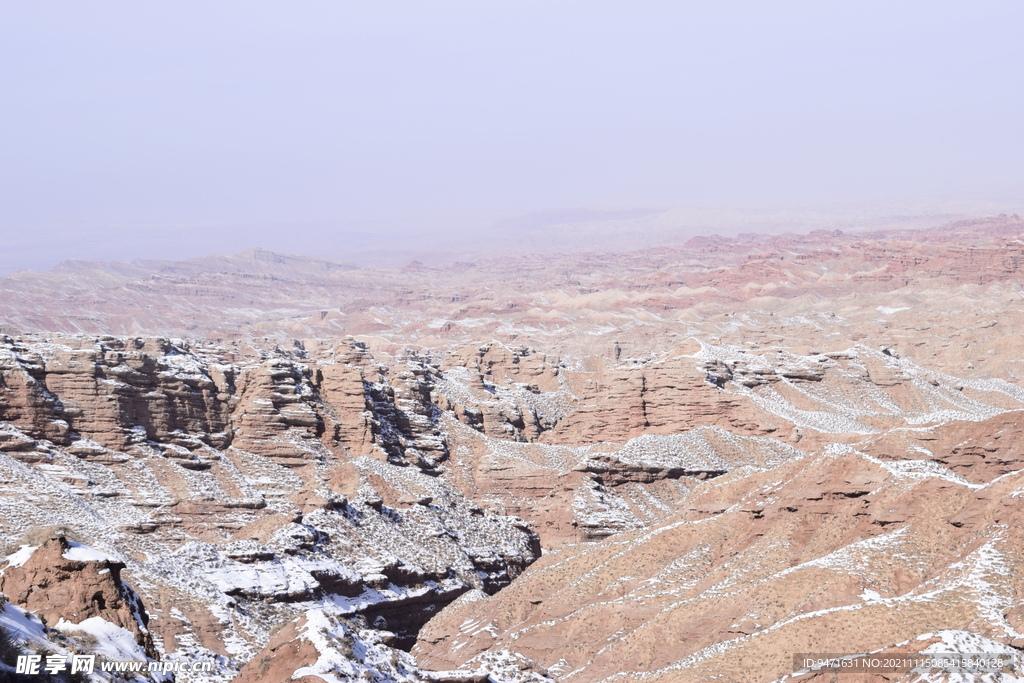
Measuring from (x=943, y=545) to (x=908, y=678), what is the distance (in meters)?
12.6

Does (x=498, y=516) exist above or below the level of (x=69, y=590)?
below

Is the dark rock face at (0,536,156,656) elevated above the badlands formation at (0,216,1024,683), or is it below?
above

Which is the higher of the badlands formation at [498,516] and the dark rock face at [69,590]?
the dark rock face at [69,590]

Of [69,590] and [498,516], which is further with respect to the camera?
[498,516]

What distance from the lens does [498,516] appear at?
63.3 m

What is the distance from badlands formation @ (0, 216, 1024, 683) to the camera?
29.3m

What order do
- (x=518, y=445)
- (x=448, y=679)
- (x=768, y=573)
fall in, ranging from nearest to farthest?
(x=448, y=679)
(x=768, y=573)
(x=518, y=445)

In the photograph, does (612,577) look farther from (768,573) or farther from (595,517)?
(595,517)

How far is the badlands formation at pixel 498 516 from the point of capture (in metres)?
29.3

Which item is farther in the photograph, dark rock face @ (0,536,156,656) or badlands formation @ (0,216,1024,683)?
badlands formation @ (0,216,1024,683)

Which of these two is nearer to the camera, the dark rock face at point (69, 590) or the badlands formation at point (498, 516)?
the dark rock face at point (69, 590)

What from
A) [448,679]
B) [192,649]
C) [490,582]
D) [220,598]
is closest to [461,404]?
[490,582]

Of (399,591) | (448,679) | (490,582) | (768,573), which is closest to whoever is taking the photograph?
(448,679)

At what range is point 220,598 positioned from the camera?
4272 cm
